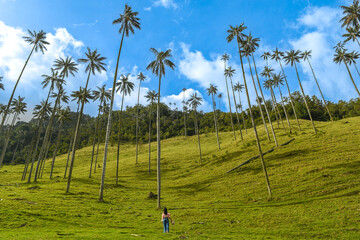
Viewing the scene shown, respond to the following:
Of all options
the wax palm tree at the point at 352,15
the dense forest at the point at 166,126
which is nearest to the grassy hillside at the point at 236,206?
the wax palm tree at the point at 352,15

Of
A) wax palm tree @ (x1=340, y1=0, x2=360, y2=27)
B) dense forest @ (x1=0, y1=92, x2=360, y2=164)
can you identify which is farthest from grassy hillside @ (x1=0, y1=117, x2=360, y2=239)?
dense forest @ (x1=0, y1=92, x2=360, y2=164)

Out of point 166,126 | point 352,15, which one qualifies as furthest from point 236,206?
point 166,126

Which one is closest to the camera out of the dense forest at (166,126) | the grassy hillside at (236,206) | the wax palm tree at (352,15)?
the grassy hillside at (236,206)

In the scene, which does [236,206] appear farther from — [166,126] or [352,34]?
[166,126]

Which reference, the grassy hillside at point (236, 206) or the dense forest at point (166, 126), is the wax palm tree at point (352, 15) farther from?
the dense forest at point (166, 126)

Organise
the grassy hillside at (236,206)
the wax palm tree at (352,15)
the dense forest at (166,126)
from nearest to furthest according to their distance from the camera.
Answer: the grassy hillside at (236,206) → the wax palm tree at (352,15) → the dense forest at (166,126)

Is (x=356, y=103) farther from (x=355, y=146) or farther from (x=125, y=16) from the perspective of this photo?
(x=125, y=16)

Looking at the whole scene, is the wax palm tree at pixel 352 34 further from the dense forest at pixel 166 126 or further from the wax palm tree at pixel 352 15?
the dense forest at pixel 166 126

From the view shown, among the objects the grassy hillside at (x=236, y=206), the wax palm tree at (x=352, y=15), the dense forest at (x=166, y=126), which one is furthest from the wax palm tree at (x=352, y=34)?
the dense forest at (x=166, y=126)

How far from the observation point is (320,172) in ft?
84.1

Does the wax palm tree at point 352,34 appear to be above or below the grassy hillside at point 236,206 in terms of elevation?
above

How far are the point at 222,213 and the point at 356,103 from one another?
12151 centimetres

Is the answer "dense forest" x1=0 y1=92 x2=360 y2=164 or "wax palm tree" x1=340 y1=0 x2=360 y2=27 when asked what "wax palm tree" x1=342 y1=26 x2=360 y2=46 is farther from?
"dense forest" x1=0 y1=92 x2=360 y2=164

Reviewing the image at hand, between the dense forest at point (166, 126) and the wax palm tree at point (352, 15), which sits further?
the dense forest at point (166, 126)
